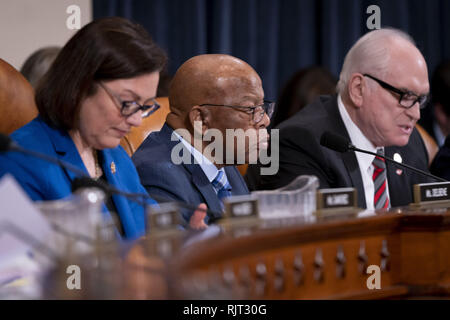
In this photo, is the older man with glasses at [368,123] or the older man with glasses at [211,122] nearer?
the older man with glasses at [211,122]

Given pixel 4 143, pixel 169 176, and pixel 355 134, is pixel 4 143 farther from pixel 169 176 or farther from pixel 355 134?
pixel 355 134

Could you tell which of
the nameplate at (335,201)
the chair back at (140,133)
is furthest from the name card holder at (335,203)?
the chair back at (140,133)

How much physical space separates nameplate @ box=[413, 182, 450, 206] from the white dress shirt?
431mm

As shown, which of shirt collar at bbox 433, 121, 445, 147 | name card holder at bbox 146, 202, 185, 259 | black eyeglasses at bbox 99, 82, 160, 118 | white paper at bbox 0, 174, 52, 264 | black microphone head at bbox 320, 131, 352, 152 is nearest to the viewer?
white paper at bbox 0, 174, 52, 264

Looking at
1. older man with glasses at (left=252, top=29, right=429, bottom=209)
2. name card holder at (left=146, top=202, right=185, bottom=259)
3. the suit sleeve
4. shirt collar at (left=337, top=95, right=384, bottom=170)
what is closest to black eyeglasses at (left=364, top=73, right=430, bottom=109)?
older man with glasses at (left=252, top=29, right=429, bottom=209)

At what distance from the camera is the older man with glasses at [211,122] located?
86.0 inches

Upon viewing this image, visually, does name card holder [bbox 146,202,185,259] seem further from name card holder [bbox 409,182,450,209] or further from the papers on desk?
name card holder [bbox 409,182,450,209]

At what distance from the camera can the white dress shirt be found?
2.39m

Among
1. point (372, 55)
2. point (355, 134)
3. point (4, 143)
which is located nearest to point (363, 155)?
point (355, 134)

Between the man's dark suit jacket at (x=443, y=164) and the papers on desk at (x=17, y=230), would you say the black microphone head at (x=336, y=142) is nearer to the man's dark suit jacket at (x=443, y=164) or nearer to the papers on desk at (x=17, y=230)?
the man's dark suit jacket at (x=443, y=164)

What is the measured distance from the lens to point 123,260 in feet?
3.69

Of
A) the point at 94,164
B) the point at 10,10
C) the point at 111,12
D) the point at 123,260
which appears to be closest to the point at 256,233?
the point at 123,260

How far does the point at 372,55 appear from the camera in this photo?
2.53m

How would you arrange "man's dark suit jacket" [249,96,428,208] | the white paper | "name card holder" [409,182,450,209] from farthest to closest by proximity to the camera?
"man's dark suit jacket" [249,96,428,208] → "name card holder" [409,182,450,209] → the white paper
